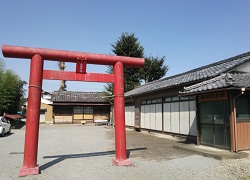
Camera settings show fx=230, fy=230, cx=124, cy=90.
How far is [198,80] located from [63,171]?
24.7 ft

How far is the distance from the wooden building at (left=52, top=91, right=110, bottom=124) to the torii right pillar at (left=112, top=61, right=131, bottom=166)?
23286 mm

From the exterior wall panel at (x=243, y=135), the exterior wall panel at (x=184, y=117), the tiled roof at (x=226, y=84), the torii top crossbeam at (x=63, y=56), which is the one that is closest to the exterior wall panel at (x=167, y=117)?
the exterior wall panel at (x=184, y=117)

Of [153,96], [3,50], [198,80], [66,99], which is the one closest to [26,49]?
[3,50]

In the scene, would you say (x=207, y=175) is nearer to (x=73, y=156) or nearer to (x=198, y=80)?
(x=73, y=156)

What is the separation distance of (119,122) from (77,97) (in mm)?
26473

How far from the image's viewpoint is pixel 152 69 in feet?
115

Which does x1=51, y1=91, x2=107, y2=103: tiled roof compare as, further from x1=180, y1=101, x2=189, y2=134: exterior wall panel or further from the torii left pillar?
the torii left pillar

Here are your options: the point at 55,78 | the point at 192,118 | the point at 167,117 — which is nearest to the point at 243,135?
the point at 192,118

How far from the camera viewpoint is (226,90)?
8.43 meters

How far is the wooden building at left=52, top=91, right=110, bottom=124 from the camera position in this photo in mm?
30797

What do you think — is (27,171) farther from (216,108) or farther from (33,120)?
(216,108)

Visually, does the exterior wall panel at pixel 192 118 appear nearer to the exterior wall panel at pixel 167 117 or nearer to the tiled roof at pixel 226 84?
the tiled roof at pixel 226 84

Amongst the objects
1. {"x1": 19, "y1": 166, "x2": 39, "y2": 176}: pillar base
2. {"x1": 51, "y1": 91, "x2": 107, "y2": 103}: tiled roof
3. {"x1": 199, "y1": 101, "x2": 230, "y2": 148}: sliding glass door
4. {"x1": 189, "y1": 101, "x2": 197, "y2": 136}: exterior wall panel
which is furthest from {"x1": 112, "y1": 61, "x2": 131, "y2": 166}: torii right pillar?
{"x1": 51, "y1": 91, "x2": 107, "y2": 103}: tiled roof

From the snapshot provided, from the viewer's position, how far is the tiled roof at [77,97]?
31.5 meters
